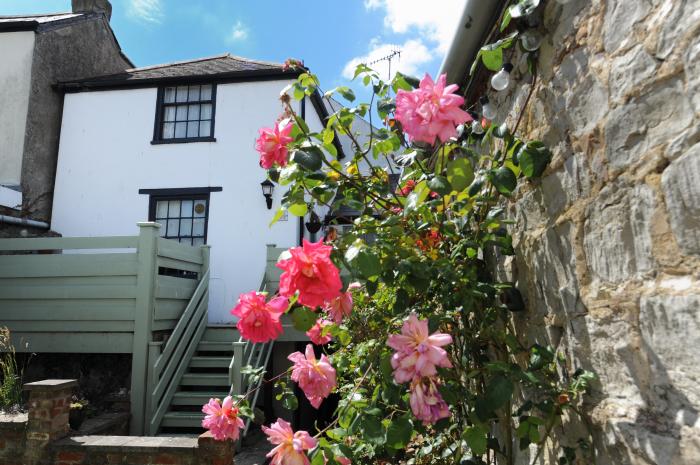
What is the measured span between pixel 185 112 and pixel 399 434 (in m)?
9.15

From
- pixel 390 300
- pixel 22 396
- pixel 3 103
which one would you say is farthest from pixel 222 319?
pixel 390 300

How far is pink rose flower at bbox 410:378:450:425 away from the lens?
1.44 meters

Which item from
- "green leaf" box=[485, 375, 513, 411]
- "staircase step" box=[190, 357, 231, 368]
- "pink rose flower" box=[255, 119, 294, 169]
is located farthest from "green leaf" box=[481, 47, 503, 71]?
"staircase step" box=[190, 357, 231, 368]

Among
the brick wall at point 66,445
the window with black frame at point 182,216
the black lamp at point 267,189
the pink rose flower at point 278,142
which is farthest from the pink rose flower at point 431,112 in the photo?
the window with black frame at point 182,216

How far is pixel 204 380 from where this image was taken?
6383 millimetres

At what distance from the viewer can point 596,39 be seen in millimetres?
1349

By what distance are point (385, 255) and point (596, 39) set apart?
0.88 metres

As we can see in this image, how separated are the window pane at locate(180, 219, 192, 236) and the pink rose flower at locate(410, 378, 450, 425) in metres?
8.18

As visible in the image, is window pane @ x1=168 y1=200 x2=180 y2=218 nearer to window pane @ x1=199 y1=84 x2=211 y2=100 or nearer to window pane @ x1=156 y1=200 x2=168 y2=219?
window pane @ x1=156 y1=200 x2=168 y2=219

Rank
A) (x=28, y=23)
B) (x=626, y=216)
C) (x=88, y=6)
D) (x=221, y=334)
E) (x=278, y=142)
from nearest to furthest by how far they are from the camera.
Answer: (x=626, y=216) < (x=278, y=142) < (x=221, y=334) < (x=28, y=23) < (x=88, y=6)

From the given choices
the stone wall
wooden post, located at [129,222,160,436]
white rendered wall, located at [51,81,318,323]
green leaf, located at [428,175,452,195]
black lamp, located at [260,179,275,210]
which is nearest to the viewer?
the stone wall

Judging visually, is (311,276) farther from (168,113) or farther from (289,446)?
(168,113)

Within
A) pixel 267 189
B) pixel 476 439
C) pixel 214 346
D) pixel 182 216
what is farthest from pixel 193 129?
pixel 476 439

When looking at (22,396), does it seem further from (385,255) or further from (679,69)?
(679,69)
